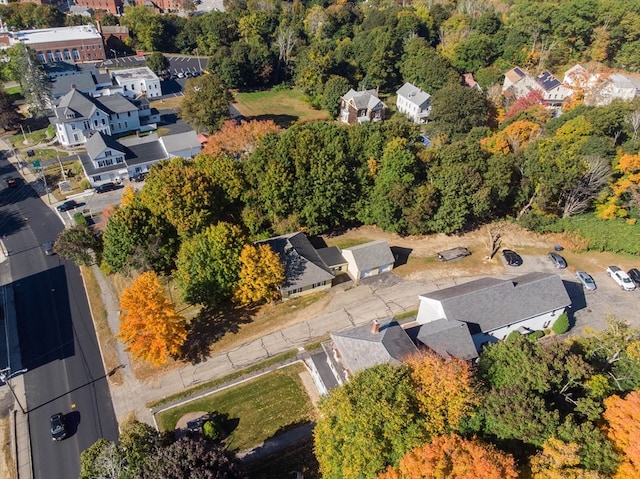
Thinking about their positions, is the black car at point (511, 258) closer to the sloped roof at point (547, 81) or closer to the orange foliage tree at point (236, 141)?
the orange foliage tree at point (236, 141)

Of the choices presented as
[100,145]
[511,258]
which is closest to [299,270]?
[511,258]

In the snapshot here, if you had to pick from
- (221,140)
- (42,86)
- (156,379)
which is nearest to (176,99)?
(42,86)

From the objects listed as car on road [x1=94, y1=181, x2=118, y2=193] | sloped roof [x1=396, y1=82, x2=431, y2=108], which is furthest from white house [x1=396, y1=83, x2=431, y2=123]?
car on road [x1=94, y1=181, x2=118, y2=193]

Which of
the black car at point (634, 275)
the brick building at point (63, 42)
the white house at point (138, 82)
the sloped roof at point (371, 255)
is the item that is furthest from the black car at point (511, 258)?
the brick building at point (63, 42)

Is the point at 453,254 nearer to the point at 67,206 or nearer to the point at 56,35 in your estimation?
the point at 67,206

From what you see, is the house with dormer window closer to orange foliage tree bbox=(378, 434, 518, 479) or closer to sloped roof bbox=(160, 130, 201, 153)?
sloped roof bbox=(160, 130, 201, 153)
